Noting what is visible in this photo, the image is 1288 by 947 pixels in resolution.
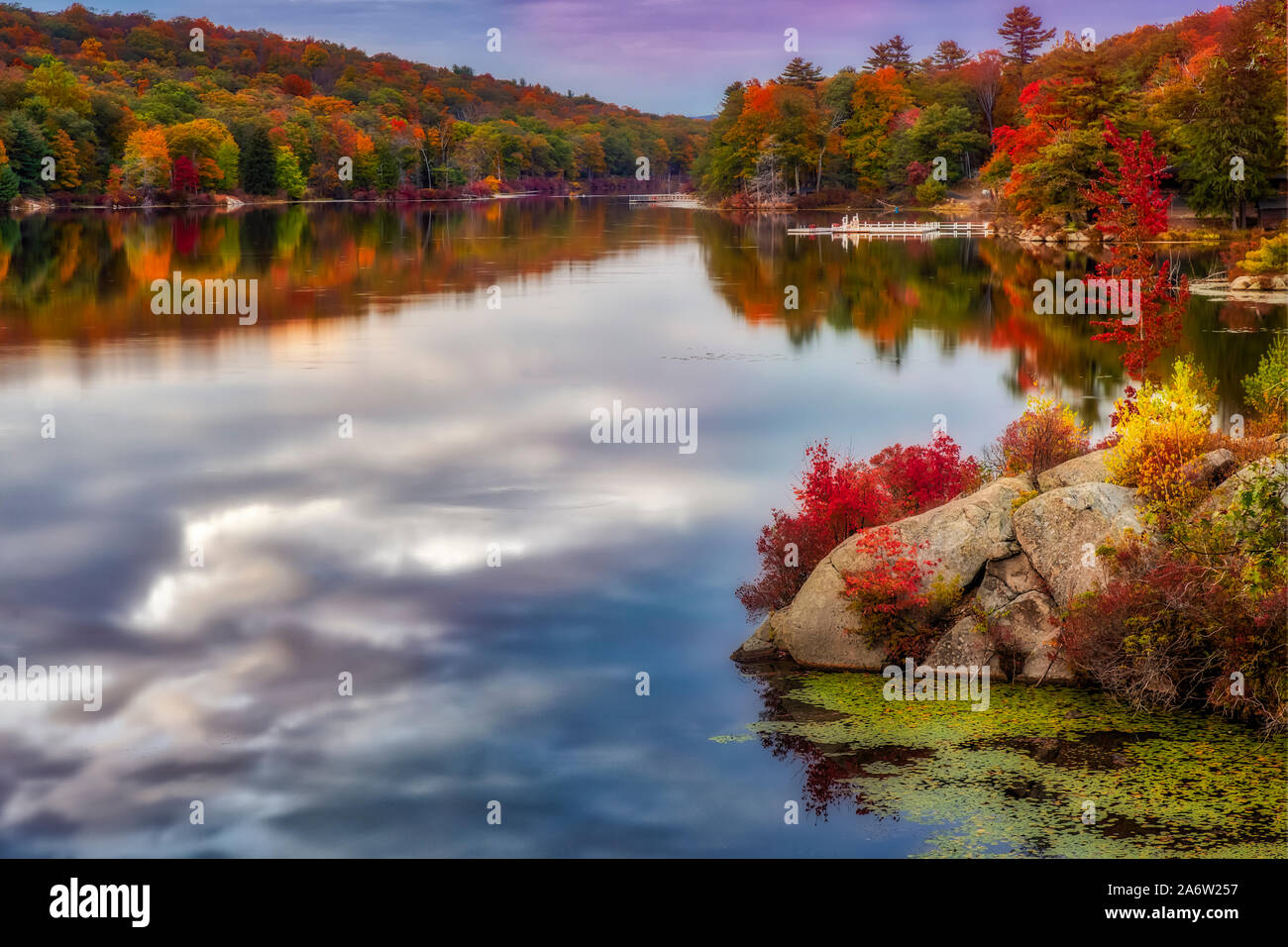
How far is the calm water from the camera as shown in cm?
911

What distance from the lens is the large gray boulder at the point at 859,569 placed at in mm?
11375

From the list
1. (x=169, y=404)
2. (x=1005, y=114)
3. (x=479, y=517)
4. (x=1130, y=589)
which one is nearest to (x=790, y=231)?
(x=1005, y=114)

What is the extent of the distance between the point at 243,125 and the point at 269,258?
220ft

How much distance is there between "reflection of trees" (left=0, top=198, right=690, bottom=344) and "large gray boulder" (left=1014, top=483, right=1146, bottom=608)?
23370mm

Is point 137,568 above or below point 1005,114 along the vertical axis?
below

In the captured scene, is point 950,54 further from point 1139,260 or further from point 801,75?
point 1139,260

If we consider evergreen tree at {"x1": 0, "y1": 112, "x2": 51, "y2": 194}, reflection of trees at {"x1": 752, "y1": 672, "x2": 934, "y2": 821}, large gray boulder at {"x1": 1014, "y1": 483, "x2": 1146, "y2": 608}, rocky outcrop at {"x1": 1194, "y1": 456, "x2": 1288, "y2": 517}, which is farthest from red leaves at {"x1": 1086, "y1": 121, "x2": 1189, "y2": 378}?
evergreen tree at {"x1": 0, "y1": 112, "x2": 51, "y2": 194}

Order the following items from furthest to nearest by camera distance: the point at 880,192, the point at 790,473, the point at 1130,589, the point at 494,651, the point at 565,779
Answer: the point at 880,192, the point at 790,473, the point at 494,651, the point at 1130,589, the point at 565,779

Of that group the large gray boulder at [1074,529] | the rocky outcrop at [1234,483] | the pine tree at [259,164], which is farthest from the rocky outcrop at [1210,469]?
the pine tree at [259,164]

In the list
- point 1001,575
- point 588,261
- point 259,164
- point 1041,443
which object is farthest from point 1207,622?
point 259,164

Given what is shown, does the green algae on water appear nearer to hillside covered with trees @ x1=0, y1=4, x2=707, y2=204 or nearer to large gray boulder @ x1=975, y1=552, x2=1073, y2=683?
large gray boulder @ x1=975, y1=552, x2=1073, y2=683

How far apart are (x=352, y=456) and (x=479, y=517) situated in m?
3.88

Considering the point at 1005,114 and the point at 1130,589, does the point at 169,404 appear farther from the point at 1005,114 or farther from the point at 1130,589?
the point at 1005,114

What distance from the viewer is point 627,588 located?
44.2 ft
